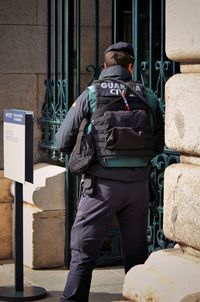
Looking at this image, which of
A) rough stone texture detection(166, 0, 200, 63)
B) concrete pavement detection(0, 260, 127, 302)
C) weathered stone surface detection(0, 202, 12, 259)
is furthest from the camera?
weathered stone surface detection(0, 202, 12, 259)

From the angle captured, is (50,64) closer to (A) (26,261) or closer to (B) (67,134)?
(A) (26,261)

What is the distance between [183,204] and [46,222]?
435 centimetres

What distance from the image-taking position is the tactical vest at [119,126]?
5613 millimetres

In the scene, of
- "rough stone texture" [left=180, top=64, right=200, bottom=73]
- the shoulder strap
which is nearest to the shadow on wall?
the shoulder strap

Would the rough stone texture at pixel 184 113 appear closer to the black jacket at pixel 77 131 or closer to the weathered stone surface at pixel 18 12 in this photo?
the black jacket at pixel 77 131

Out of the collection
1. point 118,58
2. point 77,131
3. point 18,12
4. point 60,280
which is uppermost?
point 18,12

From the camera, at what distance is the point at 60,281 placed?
753 centimetres

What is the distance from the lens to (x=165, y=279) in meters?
3.68

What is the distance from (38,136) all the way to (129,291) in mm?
4704

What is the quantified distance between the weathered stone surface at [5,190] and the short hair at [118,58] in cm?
280

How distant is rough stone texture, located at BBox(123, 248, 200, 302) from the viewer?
3582 mm

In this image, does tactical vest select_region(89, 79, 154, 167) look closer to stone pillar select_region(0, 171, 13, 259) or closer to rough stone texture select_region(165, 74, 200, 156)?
rough stone texture select_region(165, 74, 200, 156)

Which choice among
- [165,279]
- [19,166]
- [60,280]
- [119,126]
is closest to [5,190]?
[60,280]

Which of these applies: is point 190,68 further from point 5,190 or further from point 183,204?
point 5,190
